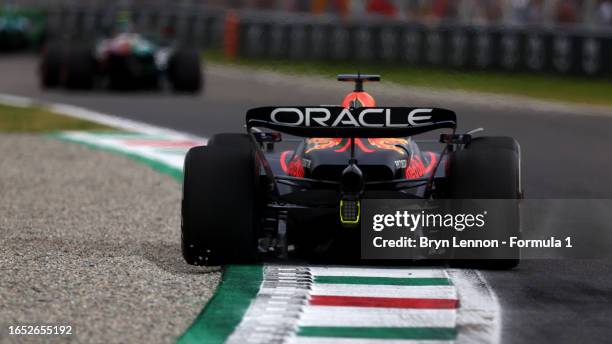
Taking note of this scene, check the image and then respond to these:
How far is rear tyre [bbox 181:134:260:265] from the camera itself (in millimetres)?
7441

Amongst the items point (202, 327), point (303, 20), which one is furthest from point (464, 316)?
point (303, 20)

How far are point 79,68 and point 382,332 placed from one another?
16.5m

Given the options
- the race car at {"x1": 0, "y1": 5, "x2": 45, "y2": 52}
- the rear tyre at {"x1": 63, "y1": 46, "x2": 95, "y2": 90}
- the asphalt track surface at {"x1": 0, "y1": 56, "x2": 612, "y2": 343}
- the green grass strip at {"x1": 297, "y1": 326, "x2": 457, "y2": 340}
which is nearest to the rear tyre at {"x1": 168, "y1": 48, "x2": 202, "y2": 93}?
the asphalt track surface at {"x1": 0, "y1": 56, "x2": 612, "y2": 343}

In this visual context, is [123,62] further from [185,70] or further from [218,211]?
[218,211]

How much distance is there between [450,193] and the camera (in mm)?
7605

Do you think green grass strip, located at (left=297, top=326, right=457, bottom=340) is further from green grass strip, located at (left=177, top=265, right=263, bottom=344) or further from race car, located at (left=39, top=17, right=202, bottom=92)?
race car, located at (left=39, top=17, right=202, bottom=92)

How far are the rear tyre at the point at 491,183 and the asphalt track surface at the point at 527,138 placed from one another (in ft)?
0.42

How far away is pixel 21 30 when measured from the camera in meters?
32.6

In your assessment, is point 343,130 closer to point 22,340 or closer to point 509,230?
point 509,230

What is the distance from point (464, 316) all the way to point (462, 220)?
4.20 ft

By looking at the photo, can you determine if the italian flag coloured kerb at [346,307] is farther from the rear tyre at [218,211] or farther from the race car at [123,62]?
the race car at [123,62]

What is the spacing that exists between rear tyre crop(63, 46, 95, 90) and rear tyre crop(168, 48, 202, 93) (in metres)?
1.25

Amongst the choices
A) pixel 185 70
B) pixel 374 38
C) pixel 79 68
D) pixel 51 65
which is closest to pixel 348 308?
pixel 185 70

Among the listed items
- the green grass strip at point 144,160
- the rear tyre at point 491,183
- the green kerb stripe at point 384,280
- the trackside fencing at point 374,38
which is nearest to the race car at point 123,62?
the trackside fencing at point 374,38
